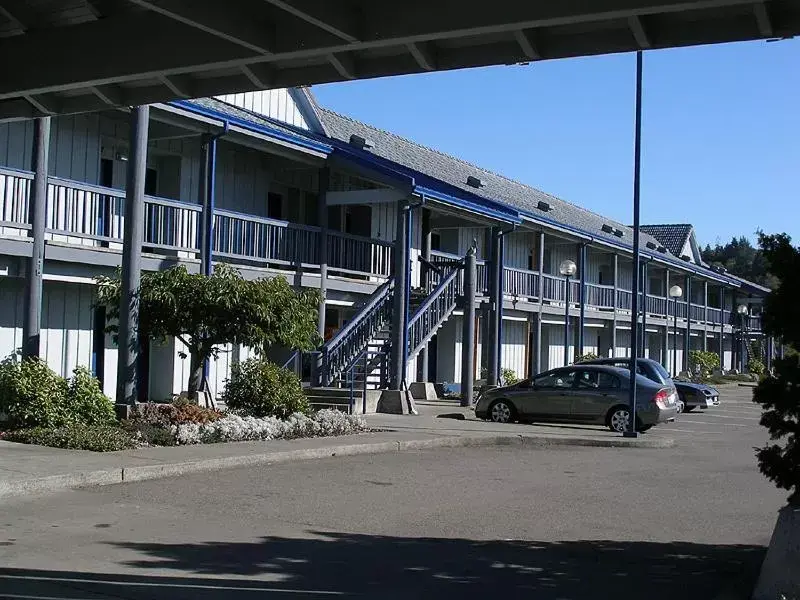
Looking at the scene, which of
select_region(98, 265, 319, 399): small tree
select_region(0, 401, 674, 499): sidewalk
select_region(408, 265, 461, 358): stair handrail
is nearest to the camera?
select_region(0, 401, 674, 499): sidewalk

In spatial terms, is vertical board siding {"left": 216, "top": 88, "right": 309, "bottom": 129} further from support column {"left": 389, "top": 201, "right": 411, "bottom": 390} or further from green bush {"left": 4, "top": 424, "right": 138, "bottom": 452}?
green bush {"left": 4, "top": 424, "right": 138, "bottom": 452}

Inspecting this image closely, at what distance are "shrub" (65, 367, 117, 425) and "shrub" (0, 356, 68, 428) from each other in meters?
0.13

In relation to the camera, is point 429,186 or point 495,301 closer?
point 429,186

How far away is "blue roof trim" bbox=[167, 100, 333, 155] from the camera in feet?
64.3

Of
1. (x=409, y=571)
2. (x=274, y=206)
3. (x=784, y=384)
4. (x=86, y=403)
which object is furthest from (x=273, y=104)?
(x=784, y=384)

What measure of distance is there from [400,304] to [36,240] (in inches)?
361

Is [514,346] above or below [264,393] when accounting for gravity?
above

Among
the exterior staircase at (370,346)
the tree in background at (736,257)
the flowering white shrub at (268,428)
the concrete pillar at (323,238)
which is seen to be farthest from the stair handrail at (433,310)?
the tree in background at (736,257)

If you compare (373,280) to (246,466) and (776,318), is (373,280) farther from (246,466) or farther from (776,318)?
(776,318)

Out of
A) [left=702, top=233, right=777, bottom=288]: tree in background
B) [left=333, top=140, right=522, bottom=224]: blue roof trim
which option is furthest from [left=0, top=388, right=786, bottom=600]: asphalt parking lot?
[left=702, top=233, right=777, bottom=288]: tree in background

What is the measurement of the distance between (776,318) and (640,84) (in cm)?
1368

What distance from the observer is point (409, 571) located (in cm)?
859

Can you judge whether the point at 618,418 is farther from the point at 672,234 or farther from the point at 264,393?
the point at 672,234

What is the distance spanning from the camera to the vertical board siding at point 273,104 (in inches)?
953
